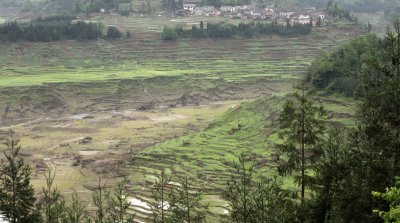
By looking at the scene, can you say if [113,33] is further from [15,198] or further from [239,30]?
[15,198]

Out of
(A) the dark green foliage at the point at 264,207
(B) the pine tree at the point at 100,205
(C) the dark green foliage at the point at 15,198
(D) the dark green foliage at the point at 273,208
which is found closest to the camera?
(D) the dark green foliage at the point at 273,208

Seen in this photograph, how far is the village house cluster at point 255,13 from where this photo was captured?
5861 inches

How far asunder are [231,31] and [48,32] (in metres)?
40.7

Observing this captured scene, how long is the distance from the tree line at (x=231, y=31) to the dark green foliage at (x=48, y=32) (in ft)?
52.9

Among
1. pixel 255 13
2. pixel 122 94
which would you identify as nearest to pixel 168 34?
pixel 122 94

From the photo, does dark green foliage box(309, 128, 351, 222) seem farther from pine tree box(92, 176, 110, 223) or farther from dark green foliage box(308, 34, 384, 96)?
dark green foliage box(308, 34, 384, 96)

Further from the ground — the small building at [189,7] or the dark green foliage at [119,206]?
the small building at [189,7]

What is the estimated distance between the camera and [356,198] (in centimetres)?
1759

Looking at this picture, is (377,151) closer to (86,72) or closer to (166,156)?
(166,156)

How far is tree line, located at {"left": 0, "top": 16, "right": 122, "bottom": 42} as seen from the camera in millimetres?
110188

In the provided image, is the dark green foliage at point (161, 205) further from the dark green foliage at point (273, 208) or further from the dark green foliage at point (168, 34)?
the dark green foliage at point (168, 34)

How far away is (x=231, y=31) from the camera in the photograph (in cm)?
12488

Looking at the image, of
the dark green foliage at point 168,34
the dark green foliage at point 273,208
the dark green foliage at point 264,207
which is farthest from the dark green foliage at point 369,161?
the dark green foliage at point 168,34

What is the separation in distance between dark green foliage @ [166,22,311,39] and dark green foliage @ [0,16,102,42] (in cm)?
1931
